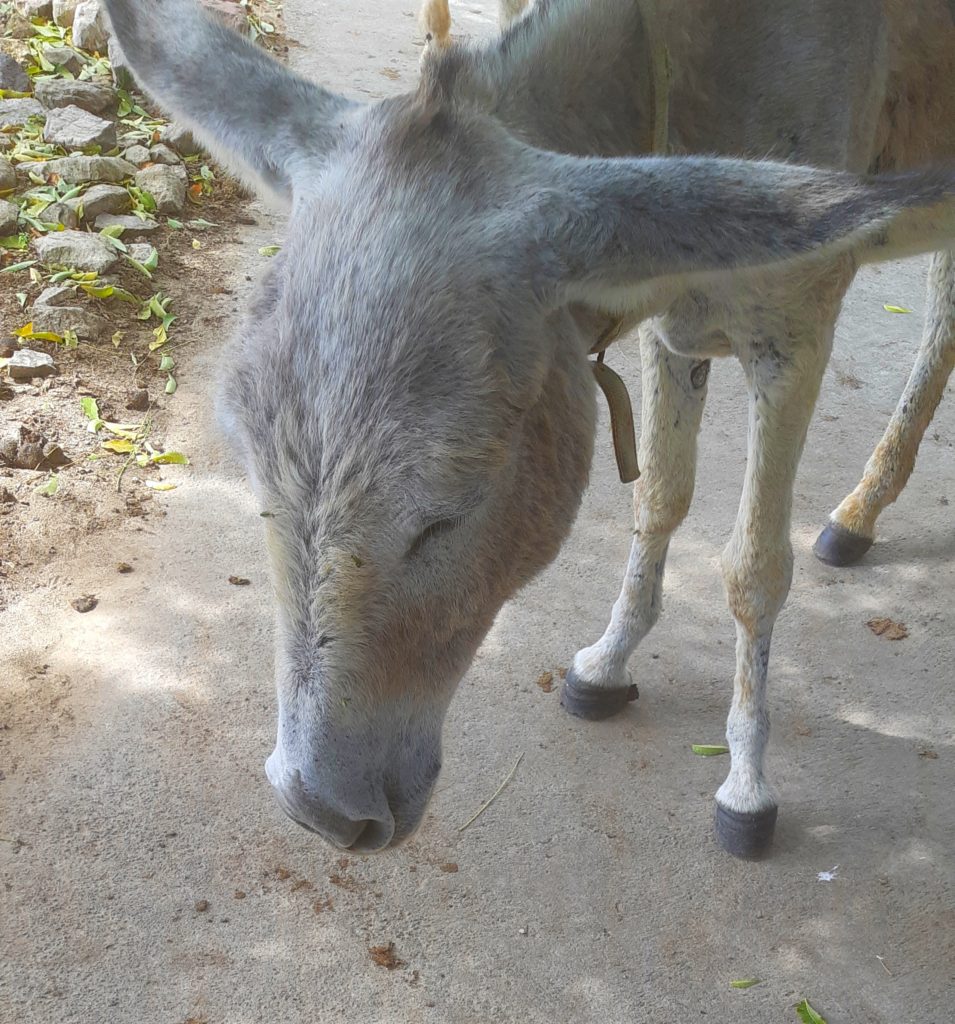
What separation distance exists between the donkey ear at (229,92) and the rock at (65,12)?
6.63 m

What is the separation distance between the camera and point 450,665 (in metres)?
2.28

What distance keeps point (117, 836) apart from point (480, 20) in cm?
873

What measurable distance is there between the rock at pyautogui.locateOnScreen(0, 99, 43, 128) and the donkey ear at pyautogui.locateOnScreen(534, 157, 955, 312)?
6.02 metres

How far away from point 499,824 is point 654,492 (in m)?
1.24

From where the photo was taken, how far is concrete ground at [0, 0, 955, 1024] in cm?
299

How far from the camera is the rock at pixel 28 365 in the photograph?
504 centimetres

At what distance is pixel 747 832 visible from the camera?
132 inches

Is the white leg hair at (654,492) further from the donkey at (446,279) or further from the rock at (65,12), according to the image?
the rock at (65,12)

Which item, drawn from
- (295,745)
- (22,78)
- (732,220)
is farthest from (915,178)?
(22,78)

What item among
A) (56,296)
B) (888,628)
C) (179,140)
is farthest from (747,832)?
(179,140)

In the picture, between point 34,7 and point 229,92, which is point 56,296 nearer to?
point 229,92

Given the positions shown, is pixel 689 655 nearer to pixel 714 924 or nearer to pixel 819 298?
pixel 714 924

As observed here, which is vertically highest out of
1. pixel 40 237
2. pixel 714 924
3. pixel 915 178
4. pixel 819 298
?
pixel 915 178

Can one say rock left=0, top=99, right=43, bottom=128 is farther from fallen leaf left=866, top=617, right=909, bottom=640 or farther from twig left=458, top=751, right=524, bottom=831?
fallen leaf left=866, top=617, right=909, bottom=640
